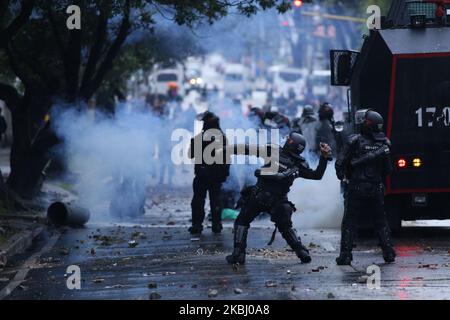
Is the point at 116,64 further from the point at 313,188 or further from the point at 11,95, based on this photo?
the point at 313,188

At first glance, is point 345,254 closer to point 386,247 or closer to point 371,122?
point 386,247

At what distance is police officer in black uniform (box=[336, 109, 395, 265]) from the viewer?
559 inches

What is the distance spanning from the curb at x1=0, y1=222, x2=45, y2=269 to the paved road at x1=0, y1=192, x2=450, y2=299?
0.20 metres

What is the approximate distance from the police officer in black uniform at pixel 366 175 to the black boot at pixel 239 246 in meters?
1.13

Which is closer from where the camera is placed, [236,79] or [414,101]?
[414,101]

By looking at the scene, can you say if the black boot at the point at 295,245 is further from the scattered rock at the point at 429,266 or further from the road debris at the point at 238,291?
the road debris at the point at 238,291

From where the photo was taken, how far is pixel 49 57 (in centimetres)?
2547

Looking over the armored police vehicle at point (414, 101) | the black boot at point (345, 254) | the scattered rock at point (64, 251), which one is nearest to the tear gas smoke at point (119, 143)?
the scattered rock at point (64, 251)

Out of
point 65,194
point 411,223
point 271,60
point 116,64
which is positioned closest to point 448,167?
point 411,223

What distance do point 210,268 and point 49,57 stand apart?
1242cm

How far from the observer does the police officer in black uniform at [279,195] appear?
1425 centimetres

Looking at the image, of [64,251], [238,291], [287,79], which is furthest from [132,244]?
[287,79]

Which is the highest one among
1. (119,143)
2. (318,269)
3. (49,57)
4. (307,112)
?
(49,57)

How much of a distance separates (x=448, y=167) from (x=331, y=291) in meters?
5.23
